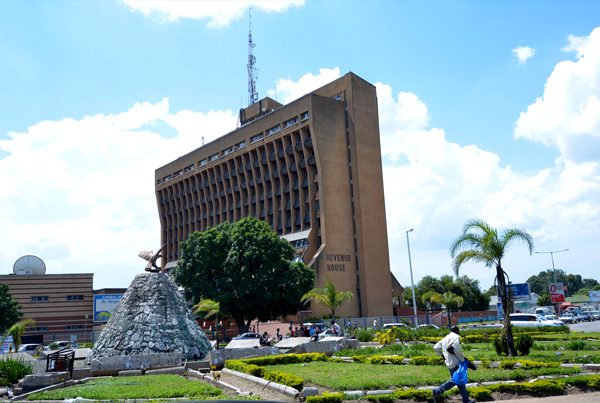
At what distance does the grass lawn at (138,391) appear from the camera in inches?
494

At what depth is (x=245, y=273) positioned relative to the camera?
44281 mm

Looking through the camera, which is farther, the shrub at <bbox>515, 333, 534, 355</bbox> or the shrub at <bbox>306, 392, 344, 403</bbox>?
the shrub at <bbox>515, 333, 534, 355</bbox>

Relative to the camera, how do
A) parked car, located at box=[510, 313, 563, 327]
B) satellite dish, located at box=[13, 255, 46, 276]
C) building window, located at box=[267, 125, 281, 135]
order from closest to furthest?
parked car, located at box=[510, 313, 563, 327], building window, located at box=[267, 125, 281, 135], satellite dish, located at box=[13, 255, 46, 276]

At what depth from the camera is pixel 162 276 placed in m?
24.1

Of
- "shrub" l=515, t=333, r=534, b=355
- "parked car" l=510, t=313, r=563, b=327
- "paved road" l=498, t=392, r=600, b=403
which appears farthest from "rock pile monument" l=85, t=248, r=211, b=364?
"parked car" l=510, t=313, r=563, b=327

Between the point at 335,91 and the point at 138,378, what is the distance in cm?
5403

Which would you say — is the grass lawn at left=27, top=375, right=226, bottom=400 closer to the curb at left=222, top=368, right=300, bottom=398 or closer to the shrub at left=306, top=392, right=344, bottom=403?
the curb at left=222, top=368, right=300, bottom=398

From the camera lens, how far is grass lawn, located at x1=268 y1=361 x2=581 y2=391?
1317 centimetres

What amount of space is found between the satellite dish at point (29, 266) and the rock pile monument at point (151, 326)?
177 ft

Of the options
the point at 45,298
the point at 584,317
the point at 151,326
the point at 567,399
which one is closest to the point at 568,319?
the point at 584,317

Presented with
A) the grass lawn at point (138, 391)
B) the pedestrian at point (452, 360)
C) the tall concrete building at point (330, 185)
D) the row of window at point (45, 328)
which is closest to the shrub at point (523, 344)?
the pedestrian at point (452, 360)

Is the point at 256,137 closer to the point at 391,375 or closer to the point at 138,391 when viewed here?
the point at 391,375

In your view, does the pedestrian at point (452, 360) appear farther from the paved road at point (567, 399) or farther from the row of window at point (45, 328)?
the row of window at point (45, 328)

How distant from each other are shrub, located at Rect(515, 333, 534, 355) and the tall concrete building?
37.5 m
